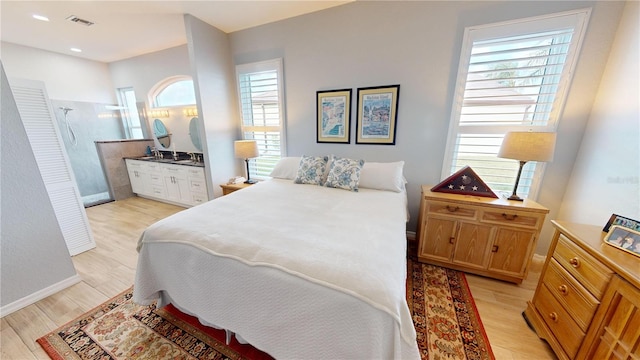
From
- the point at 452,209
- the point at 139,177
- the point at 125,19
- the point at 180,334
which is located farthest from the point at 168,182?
the point at 452,209

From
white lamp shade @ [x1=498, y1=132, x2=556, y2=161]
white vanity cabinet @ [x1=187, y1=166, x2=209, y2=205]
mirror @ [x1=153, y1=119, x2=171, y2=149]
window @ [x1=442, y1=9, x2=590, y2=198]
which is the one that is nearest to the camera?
white lamp shade @ [x1=498, y1=132, x2=556, y2=161]

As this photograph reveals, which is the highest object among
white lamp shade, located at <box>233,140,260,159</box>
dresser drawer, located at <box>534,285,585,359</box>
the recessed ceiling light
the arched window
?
the recessed ceiling light

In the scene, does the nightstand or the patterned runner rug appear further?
the nightstand

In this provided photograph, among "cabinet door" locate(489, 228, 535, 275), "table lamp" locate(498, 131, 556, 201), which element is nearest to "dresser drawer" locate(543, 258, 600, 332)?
"cabinet door" locate(489, 228, 535, 275)

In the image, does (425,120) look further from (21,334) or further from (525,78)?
(21,334)

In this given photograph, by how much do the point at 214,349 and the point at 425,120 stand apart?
8.85 feet

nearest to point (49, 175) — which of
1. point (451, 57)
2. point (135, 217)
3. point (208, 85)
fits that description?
point (135, 217)

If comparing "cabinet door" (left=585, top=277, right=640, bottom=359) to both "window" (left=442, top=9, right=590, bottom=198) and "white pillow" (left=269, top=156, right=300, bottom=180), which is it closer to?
"window" (left=442, top=9, right=590, bottom=198)

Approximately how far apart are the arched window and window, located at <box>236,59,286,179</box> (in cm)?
121

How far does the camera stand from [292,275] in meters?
0.95

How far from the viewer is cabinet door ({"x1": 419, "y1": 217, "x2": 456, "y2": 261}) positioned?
6.32ft

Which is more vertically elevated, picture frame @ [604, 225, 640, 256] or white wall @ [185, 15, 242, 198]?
white wall @ [185, 15, 242, 198]

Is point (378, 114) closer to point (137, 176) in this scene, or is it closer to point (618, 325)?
point (618, 325)

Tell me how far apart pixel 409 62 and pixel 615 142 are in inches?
67.6
